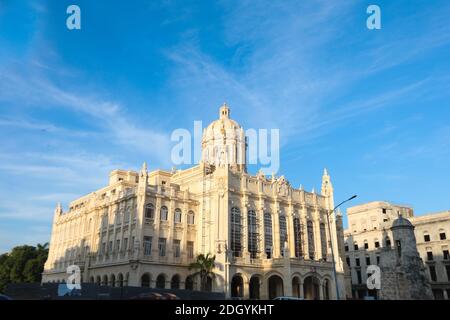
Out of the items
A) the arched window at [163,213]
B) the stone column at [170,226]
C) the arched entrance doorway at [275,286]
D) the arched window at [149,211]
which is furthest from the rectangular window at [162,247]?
the arched entrance doorway at [275,286]

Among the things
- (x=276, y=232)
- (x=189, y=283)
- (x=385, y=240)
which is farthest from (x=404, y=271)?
(x=385, y=240)

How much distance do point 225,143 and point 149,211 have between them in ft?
66.1

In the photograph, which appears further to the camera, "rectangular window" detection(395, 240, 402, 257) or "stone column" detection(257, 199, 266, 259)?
"stone column" detection(257, 199, 266, 259)

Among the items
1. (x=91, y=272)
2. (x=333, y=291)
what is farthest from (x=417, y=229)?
(x=91, y=272)

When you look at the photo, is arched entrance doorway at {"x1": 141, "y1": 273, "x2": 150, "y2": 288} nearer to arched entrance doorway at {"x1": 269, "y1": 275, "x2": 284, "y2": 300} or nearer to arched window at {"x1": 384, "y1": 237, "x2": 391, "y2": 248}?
arched entrance doorway at {"x1": 269, "y1": 275, "x2": 284, "y2": 300}

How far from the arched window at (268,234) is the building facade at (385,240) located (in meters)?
18.2

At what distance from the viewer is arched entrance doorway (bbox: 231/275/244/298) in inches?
1964

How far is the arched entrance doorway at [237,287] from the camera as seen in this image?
49875 millimetres

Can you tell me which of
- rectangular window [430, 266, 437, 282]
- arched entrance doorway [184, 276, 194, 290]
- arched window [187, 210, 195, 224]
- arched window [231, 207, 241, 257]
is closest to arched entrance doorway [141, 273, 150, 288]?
arched entrance doorway [184, 276, 194, 290]

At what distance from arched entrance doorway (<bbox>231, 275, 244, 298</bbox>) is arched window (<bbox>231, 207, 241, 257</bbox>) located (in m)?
3.06

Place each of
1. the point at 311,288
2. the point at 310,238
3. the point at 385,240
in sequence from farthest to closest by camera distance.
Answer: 1. the point at 385,240
2. the point at 310,238
3. the point at 311,288

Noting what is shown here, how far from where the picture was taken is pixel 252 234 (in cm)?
5319

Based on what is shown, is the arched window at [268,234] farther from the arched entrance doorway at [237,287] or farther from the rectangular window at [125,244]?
the rectangular window at [125,244]

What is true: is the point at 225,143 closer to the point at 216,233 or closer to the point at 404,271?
the point at 216,233
